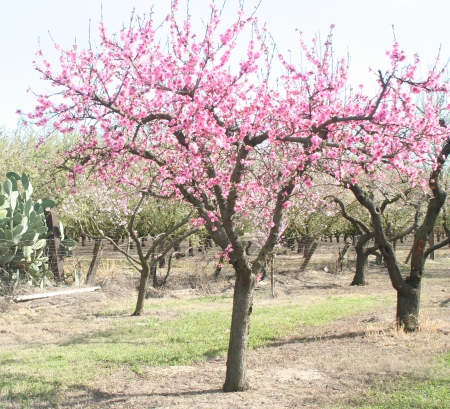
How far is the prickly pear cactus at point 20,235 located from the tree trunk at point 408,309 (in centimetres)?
825

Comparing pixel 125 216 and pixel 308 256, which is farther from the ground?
pixel 125 216

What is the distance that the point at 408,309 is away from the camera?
9.24 m

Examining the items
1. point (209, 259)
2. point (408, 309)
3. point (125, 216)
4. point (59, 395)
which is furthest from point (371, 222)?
point (59, 395)

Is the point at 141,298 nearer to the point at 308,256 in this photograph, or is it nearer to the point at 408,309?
the point at 408,309

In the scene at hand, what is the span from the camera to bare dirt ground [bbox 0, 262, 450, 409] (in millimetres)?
5926

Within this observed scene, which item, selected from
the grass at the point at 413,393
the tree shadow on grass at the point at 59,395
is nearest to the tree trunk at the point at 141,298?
the tree shadow on grass at the point at 59,395

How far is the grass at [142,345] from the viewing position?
266 inches

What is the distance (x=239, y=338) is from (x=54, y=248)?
32.6 ft

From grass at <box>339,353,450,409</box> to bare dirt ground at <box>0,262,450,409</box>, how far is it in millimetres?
194

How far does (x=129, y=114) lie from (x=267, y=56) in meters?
2.11

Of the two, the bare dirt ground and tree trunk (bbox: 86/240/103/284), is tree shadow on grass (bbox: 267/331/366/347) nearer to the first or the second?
the bare dirt ground

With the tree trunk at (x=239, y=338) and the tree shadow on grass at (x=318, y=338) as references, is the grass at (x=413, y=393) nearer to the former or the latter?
the tree trunk at (x=239, y=338)

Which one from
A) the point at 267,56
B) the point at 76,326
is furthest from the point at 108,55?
the point at 76,326

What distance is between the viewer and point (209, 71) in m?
5.93
